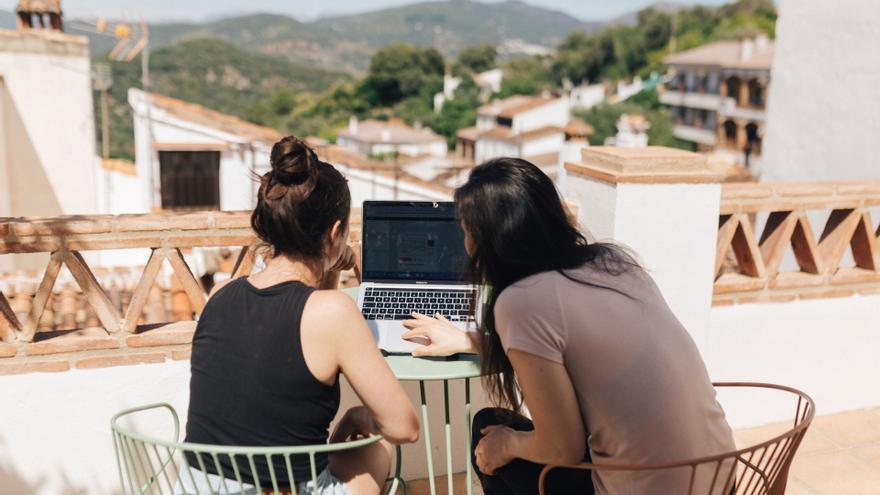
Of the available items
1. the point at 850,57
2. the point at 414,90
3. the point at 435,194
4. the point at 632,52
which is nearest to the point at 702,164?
the point at 850,57

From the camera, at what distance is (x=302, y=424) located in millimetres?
1780

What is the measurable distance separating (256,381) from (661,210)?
5.99 ft

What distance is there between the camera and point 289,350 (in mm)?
1711

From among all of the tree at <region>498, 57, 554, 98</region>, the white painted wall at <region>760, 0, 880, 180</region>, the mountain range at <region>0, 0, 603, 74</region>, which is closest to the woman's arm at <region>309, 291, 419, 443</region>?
the white painted wall at <region>760, 0, 880, 180</region>

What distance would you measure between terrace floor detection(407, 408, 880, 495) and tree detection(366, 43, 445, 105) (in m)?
76.7

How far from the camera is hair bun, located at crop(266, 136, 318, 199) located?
179 centimetres

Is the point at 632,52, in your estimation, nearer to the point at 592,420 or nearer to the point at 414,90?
the point at 414,90

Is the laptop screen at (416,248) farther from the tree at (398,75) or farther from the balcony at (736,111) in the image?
the tree at (398,75)

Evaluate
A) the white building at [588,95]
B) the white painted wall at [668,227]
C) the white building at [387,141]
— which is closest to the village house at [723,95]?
the white building at [588,95]

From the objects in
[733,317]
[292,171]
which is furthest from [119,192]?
[292,171]

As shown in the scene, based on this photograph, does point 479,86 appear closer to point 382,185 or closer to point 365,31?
point 382,185

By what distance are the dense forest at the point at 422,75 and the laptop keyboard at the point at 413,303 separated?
5667cm

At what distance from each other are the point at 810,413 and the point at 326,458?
3.66 ft

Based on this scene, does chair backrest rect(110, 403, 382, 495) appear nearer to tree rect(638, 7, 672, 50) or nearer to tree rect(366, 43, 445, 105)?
tree rect(366, 43, 445, 105)
